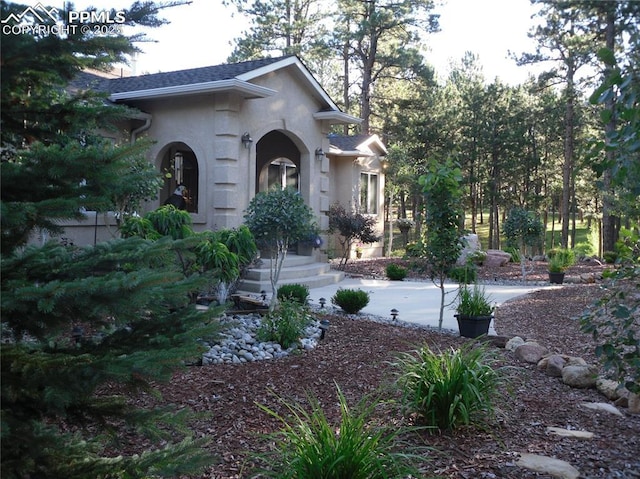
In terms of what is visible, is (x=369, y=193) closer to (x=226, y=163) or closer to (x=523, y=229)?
(x=523, y=229)

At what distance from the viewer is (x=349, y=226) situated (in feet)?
51.5

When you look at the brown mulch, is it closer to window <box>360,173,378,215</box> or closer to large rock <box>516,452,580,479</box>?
large rock <box>516,452,580,479</box>

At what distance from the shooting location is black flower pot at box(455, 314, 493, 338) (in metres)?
7.00

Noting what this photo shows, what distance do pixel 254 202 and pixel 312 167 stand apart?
20.0ft

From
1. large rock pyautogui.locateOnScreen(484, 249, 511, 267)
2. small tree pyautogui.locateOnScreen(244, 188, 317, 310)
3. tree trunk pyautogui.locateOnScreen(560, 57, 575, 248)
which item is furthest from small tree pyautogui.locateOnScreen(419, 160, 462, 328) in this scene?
tree trunk pyautogui.locateOnScreen(560, 57, 575, 248)

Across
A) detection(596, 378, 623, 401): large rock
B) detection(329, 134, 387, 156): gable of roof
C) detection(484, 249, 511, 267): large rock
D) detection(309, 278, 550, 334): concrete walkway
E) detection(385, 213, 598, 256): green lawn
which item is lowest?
detection(596, 378, 623, 401): large rock

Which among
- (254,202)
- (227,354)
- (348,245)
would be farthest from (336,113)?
(227,354)

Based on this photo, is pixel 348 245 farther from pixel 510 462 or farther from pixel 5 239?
pixel 5 239

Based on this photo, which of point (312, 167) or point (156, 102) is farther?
point (312, 167)

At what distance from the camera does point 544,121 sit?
24.4 m

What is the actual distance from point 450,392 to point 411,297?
744 cm

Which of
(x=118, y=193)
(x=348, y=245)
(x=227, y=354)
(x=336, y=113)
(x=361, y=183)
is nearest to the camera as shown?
(x=118, y=193)

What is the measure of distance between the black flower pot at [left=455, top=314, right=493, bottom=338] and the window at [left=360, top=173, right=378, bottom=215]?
1127 cm

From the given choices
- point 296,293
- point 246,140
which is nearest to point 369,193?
point 246,140
